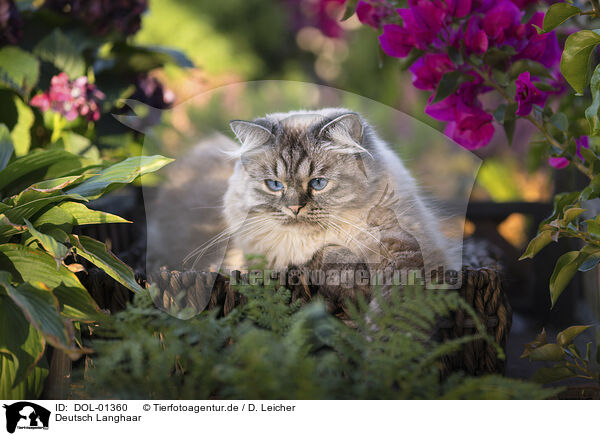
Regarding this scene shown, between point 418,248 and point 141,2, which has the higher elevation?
point 141,2

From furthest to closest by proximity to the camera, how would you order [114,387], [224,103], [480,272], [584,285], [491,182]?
1. [491,182]
2. [584,285]
3. [224,103]
4. [480,272]
5. [114,387]

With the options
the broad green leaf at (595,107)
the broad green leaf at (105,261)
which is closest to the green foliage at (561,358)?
the broad green leaf at (595,107)

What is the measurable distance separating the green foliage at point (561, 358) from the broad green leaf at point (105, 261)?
50cm

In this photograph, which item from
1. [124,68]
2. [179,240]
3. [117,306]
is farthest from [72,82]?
[117,306]

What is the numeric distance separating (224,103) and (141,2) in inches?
26.0

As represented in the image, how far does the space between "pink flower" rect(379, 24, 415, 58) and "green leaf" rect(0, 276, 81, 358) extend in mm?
565

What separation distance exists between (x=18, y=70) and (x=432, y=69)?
0.89m

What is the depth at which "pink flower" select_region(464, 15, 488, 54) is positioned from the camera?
2.35 ft

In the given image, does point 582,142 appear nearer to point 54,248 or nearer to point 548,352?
point 548,352

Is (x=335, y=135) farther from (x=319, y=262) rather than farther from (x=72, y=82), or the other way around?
(x=72, y=82)

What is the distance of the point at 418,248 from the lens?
71cm

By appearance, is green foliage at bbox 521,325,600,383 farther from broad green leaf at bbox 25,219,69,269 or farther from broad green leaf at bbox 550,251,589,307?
broad green leaf at bbox 25,219,69,269

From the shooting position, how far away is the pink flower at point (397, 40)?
76 centimetres

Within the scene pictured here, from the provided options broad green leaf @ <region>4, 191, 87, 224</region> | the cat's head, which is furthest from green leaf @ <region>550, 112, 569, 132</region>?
broad green leaf @ <region>4, 191, 87, 224</region>
